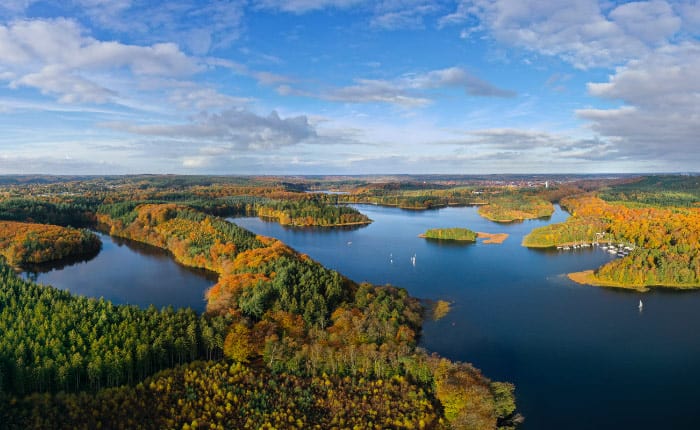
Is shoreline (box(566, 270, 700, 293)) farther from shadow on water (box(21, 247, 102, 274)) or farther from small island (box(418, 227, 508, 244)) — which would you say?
shadow on water (box(21, 247, 102, 274))

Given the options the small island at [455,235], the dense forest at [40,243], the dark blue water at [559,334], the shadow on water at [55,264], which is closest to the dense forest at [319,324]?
the dark blue water at [559,334]

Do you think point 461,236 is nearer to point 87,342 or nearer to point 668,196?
point 87,342

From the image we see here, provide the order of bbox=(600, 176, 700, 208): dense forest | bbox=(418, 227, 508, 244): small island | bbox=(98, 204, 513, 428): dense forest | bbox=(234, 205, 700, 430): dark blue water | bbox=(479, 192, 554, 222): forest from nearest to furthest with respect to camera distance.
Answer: bbox=(234, 205, 700, 430): dark blue water → bbox=(98, 204, 513, 428): dense forest → bbox=(418, 227, 508, 244): small island → bbox=(479, 192, 554, 222): forest → bbox=(600, 176, 700, 208): dense forest

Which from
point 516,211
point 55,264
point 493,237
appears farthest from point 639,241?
point 55,264

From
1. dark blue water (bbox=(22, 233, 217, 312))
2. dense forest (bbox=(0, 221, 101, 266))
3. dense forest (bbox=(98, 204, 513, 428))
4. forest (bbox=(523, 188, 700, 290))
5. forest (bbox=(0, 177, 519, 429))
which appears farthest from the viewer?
dense forest (bbox=(0, 221, 101, 266))

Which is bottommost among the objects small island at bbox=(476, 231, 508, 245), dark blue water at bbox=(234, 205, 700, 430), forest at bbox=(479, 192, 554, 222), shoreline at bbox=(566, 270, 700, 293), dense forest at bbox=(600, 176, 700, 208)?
dark blue water at bbox=(234, 205, 700, 430)

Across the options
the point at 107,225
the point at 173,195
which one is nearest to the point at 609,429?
the point at 107,225

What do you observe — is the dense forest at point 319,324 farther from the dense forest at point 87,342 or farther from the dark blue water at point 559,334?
the dark blue water at point 559,334

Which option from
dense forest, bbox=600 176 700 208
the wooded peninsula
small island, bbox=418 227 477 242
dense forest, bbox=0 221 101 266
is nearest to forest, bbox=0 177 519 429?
the wooded peninsula
